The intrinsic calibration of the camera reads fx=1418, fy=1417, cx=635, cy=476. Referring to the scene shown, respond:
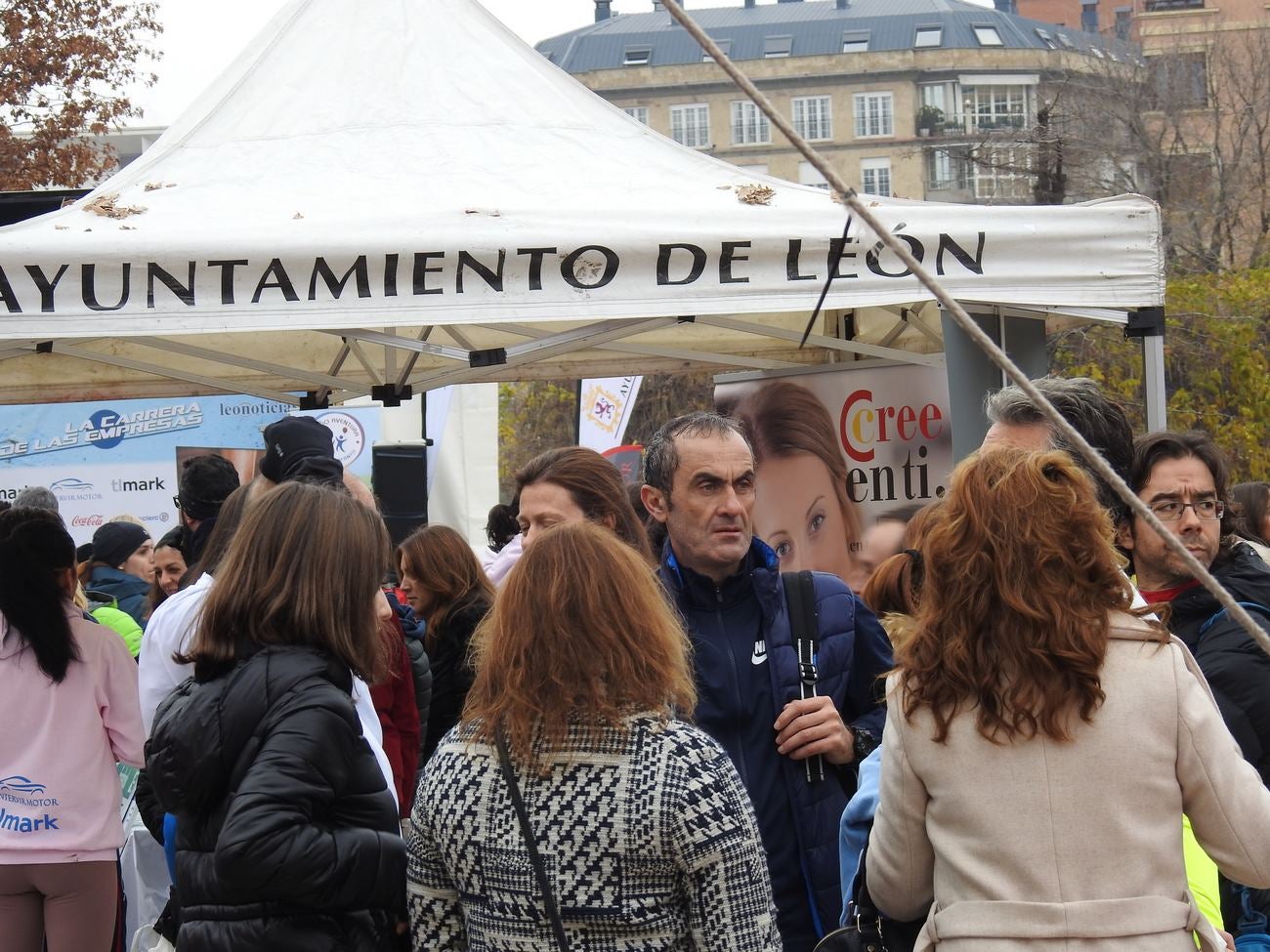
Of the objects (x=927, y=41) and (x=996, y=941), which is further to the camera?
(x=927, y=41)

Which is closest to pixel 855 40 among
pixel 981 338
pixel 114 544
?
pixel 114 544

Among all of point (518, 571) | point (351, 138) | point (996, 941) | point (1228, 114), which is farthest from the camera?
point (1228, 114)

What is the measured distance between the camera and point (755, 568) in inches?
119

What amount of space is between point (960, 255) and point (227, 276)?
223 centimetres

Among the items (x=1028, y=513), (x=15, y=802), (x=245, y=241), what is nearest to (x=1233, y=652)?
(x=1028, y=513)

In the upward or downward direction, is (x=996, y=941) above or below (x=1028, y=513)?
below

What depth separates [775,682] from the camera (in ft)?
9.39

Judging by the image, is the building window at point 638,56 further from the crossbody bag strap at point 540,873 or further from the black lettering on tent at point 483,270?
the crossbody bag strap at point 540,873

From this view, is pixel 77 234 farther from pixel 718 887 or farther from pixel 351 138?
pixel 718 887

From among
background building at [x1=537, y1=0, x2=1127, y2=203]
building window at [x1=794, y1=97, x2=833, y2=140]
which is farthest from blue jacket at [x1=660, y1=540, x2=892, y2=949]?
building window at [x1=794, y1=97, x2=833, y2=140]

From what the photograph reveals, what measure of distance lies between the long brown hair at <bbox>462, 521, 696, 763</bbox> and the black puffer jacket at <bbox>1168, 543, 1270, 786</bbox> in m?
1.03

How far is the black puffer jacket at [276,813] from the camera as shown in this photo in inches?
94.6

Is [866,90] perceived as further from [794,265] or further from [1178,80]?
[794,265]

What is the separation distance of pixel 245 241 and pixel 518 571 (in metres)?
2.25
